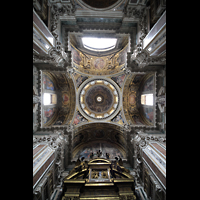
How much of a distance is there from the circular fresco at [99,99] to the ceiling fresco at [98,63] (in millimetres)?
1749

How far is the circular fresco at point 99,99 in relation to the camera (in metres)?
17.0

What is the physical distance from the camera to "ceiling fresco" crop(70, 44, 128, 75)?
A: 49.0 ft

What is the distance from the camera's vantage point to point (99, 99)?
18.5m

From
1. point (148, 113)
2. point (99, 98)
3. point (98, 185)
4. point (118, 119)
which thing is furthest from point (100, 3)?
point (98, 185)

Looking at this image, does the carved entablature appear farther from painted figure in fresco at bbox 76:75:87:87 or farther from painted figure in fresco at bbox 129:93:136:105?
painted figure in fresco at bbox 76:75:87:87

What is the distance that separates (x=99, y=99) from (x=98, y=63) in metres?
5.99

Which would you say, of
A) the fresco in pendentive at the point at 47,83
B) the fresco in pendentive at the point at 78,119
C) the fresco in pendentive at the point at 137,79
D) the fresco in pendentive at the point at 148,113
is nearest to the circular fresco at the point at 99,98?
the fresco in pendentive at the point at 78,119

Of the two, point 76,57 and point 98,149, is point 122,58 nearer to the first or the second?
point 76,57

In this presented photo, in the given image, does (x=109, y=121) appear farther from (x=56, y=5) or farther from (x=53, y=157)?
(x=56, y=5)

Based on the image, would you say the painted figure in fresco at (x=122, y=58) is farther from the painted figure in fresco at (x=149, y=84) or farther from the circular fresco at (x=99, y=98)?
the circular fresco at (x=99, y=98)

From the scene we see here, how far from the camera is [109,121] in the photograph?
→ 16094 mm

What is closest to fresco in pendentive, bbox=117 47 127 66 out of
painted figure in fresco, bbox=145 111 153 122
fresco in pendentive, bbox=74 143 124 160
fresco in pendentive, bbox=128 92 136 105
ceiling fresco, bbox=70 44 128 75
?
ceiling fresco, bbox=70 44 128 75

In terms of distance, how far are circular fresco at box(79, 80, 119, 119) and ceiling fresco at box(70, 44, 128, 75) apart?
1749 mm
